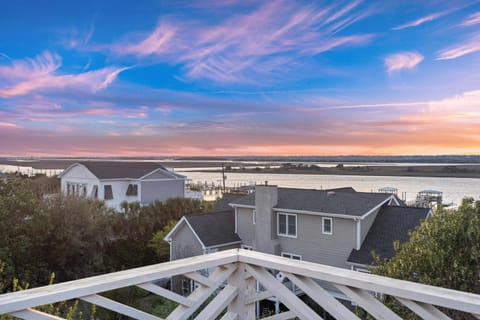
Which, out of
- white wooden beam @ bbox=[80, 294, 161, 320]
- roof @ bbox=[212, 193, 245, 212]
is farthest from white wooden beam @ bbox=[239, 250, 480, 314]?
roof @ bbox=[212, 193, 245, 212]

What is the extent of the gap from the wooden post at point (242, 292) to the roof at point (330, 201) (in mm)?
11199

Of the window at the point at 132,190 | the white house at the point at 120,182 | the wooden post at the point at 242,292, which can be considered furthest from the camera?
the window at the point at 132,190

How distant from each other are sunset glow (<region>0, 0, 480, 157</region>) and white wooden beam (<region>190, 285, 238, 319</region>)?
33.8 ft

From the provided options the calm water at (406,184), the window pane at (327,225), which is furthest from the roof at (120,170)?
the window pane at (327,225)

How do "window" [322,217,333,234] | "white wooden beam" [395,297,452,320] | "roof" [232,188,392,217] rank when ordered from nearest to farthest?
"white wooden beam" [395,297,452,320] → "roof" [232,188,392,217] → "window" [322,217,333,234]

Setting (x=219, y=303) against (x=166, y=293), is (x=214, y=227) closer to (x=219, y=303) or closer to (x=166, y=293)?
(x=219, y=303)

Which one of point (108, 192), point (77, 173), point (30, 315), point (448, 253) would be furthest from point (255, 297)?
point (77, 173)

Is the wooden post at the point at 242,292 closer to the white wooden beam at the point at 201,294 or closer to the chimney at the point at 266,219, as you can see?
the white wooden beam at the point at 201,294

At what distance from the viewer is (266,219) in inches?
568

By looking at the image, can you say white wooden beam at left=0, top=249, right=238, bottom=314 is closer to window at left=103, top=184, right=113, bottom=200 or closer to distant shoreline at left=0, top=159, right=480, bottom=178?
window at left=103, top=184, right=113, bottom=200

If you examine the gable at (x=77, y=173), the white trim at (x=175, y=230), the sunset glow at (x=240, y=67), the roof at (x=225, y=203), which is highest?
the sunset glow at (x=240, y=67)

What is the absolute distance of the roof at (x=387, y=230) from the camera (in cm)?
1213

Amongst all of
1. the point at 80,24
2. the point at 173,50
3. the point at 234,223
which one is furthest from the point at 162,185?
the point at 80,24

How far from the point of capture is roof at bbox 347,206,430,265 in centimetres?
1213
